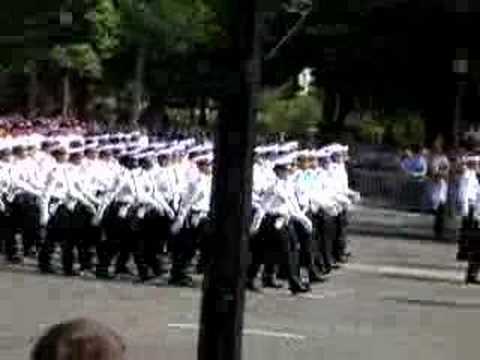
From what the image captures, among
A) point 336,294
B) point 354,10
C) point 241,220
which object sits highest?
point 354,10

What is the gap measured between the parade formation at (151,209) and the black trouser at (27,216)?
0.01 metres

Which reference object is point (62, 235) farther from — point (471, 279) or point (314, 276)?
point (471, 279)

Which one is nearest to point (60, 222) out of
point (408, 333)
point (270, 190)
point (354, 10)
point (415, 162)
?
point (270, 190)

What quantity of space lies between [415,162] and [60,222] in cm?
2300

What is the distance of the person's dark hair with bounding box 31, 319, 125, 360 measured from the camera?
14.5 ft

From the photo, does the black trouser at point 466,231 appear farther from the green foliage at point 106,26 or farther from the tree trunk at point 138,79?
the green foliage at point 106,26

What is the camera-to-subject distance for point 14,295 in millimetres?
19375

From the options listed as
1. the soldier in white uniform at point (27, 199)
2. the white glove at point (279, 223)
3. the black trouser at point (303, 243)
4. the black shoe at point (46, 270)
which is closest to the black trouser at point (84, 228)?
the black shoe at point (46, 270)

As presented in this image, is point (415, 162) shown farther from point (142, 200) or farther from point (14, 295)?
point (14, 295)

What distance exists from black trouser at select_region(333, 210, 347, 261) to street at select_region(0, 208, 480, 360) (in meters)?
0.58

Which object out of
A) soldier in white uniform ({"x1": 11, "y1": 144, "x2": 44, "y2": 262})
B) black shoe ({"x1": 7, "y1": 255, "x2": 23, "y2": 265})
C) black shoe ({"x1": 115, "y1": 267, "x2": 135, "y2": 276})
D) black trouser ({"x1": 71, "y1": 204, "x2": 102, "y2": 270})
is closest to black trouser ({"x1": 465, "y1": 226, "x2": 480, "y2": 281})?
black shoe ({"x1": 115, "y1": 267, "x2": 135, "y2": 276})

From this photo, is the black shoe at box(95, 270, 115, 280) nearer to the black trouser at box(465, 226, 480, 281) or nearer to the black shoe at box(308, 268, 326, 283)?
the black shoe at box(308, 268, 326, 283)

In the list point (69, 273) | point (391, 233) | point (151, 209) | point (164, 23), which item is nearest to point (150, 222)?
point (151, 209)

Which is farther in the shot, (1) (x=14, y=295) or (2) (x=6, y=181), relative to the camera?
(2) (x=6, y=181)
